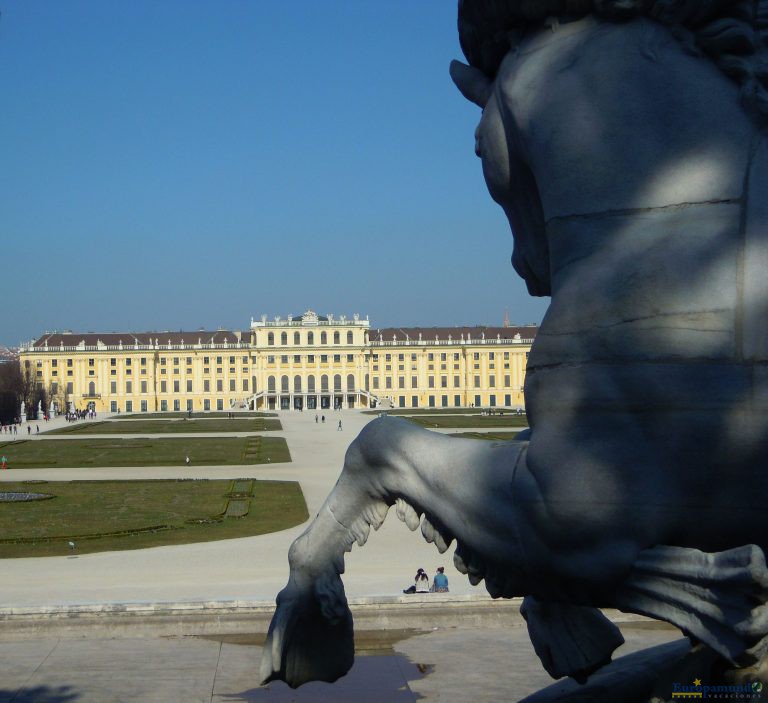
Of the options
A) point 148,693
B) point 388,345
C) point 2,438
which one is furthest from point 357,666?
point 388,345

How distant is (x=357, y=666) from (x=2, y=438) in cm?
4853

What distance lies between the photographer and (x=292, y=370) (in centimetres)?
10088

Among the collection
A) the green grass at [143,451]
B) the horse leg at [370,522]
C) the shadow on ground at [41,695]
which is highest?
the horse leg at [370,522]

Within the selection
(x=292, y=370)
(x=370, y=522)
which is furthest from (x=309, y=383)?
(x=370, y=522)

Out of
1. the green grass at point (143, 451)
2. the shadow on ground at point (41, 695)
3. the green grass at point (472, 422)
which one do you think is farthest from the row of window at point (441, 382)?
the shadow on ground at point (41, 695)

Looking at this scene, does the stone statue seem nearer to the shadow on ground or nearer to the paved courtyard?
the paved courtyard

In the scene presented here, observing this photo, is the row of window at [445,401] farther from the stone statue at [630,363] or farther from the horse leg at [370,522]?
the stone statue at [630,363]

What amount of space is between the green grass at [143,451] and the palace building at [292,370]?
53.0 metres

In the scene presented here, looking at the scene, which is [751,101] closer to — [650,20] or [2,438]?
[650,20]

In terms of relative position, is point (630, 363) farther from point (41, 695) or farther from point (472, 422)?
point (472, 422)

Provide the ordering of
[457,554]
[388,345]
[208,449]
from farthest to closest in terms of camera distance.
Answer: [388,345], [208,449], [457,554]

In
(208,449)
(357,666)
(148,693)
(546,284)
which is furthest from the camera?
(208,449)

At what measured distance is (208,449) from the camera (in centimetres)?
3922

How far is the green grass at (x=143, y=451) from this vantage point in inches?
1282
